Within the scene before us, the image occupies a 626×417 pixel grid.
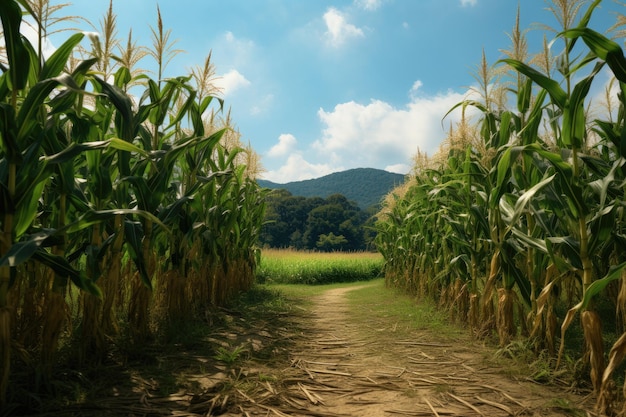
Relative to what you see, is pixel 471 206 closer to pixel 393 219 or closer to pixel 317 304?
pixel 317 304

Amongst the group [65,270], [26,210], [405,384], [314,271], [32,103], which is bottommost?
[314,271]

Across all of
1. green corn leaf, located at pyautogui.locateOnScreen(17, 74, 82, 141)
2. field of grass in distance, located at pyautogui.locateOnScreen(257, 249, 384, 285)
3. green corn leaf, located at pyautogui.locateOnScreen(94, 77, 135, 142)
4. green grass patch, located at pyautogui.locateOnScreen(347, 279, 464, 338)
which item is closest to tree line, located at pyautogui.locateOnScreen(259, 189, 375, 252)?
field of grass in distance, located at pyautogui.locateOnScreen(257, 249, 384, 285)

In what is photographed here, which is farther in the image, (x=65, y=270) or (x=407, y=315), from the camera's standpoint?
(x=407, y=315)

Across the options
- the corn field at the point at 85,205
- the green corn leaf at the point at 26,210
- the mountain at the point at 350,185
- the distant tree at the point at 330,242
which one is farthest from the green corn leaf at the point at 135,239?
the mountain at the point at 350,185

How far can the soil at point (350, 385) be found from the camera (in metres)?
2.21

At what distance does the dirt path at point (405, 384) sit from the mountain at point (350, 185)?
83.1 metres

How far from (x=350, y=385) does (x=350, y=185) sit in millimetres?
92949

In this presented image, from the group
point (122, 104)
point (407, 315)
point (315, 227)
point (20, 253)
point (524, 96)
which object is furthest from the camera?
point (315, 227)

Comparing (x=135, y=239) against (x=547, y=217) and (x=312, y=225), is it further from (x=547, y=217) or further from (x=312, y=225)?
(x=312, y=225)

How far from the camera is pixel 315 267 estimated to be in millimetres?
14945

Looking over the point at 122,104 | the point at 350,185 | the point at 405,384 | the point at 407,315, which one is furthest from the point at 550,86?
the point at 350,185

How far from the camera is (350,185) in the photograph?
94.9m

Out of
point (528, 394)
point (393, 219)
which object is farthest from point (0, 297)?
point (393, 219)

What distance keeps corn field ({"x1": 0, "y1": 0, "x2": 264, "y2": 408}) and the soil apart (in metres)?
0.57
